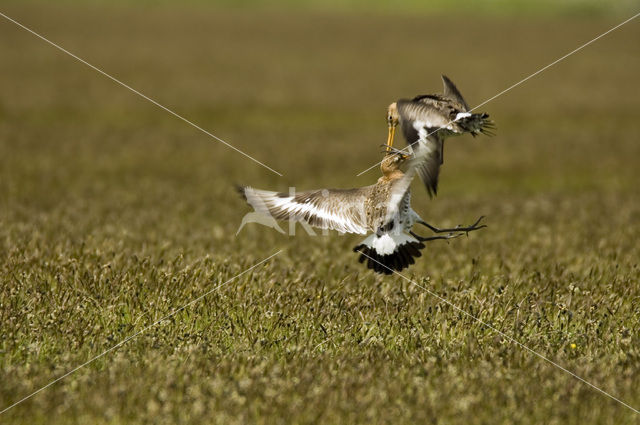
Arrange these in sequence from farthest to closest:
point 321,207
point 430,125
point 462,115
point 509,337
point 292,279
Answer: point 292,279
point 321,207
point 509,337
point 462,115
point 430,125

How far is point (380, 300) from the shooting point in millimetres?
6066

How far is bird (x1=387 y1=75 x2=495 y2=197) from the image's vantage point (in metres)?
4.84

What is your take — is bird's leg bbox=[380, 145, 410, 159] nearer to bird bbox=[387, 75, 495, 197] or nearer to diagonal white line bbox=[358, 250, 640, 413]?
bird bbox=[387, 75, 495, 197]

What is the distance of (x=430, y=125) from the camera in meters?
4.99

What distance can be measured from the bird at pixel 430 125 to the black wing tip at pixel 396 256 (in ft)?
2.04

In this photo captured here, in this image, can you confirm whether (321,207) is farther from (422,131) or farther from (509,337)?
(509,337)

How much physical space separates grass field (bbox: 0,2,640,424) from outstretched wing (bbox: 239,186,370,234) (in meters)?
0.60

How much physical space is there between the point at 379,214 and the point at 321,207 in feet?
2.12

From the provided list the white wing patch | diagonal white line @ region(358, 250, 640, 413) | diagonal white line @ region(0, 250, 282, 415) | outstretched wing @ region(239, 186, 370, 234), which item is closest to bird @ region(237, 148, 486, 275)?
outstretched wing @ region(239, 186, 370, 234)

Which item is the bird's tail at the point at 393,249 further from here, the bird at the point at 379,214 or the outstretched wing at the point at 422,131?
the outstretched wing at the point at 422,131

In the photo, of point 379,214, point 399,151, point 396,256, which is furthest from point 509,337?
point 399,151

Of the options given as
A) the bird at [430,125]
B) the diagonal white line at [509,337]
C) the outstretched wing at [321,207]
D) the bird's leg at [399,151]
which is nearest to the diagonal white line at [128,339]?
the outstretched wing at [321,207]

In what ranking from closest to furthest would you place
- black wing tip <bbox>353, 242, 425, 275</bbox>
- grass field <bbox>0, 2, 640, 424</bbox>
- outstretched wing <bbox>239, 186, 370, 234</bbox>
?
grass field <bbox>0, 2, 640, 424</bbox> < black wing tip <bbox>353, 242, 425, 275</bbox> < outstretched wing <bbox>239, 186, 370, 234</bbox>

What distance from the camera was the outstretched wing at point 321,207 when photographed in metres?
5.71
